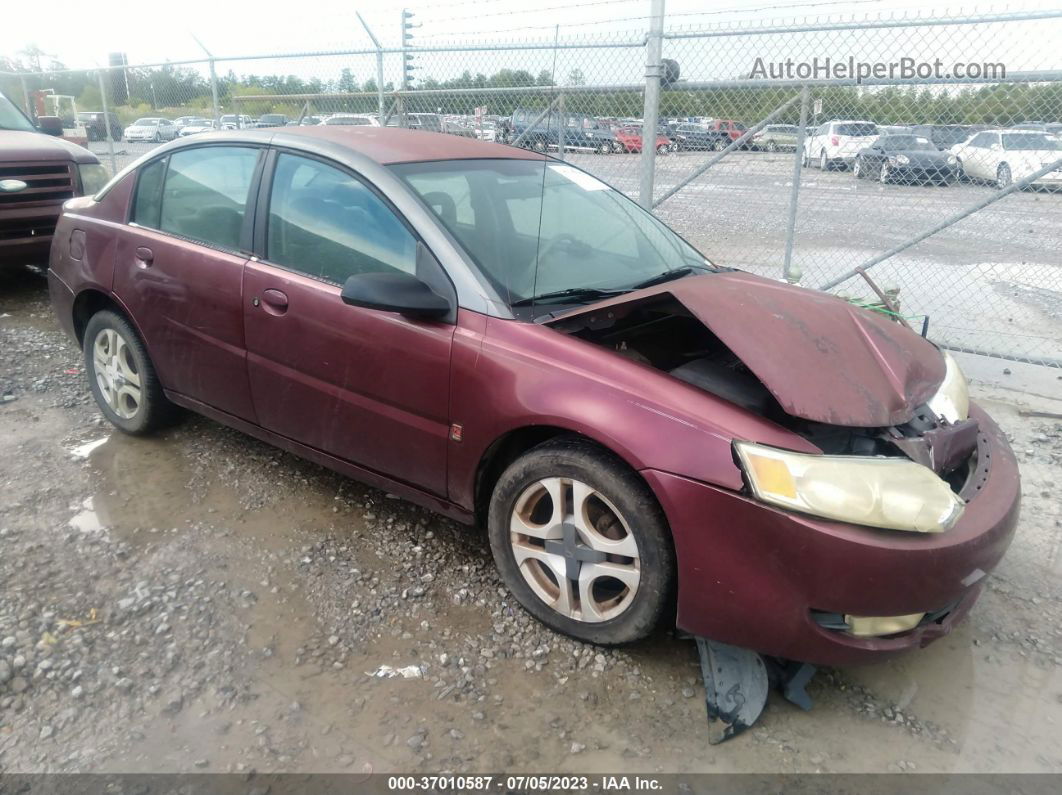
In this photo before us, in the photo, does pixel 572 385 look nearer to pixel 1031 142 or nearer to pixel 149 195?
pixel 149 195

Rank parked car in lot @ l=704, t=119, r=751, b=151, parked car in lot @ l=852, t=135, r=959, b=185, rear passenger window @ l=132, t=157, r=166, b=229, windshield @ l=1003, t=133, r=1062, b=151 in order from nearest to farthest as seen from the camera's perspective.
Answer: rear passenger window @ l=132, t=157, r=166, b=229, windshield @ l=1003, t=133, r=1062, b=151, parked car in lot @ l=852, t=135, r=959, b=185, parked car in lot @ l=704, t=119, r=751, b=151

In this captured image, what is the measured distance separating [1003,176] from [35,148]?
756 centimetres

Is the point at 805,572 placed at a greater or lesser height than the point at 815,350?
lesser

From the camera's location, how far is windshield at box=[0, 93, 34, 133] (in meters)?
7.34

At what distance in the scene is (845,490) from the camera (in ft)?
6.93

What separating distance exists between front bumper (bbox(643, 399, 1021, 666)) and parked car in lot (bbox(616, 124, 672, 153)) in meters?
4.22

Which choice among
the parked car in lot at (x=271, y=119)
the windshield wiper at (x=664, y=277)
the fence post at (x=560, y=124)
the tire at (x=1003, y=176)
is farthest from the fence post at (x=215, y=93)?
the tire at (x=1003, y=176)

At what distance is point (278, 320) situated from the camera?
3.08 metres

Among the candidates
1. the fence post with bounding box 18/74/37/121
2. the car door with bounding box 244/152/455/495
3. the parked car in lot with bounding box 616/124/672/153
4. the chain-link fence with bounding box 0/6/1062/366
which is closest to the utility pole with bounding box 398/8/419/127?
the chain-link fence with bounding box 0/6/1062/366

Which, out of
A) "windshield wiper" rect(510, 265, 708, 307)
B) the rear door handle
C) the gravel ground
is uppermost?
"windshield wiper" rect(510, 265, 708, 307)

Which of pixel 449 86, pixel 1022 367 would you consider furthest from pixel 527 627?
pixel 449 86

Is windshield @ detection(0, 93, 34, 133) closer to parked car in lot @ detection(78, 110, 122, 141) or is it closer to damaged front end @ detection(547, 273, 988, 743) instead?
parked car in lot @ detection(78, 110, 122, 141)

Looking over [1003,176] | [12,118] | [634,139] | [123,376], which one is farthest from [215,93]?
[1003,176]

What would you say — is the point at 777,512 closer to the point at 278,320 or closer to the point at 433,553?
the point at 433,553
